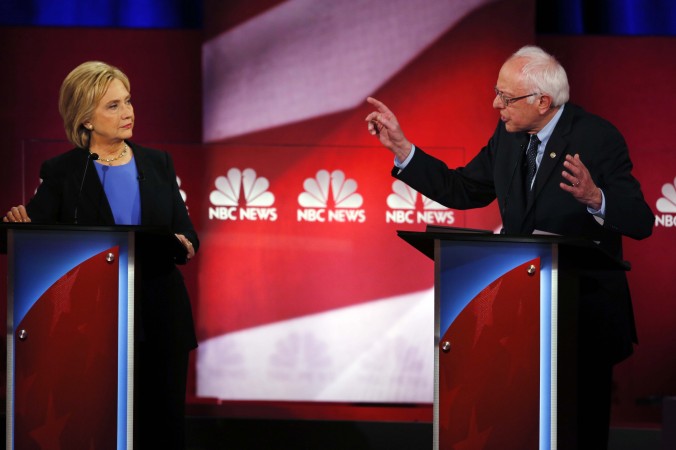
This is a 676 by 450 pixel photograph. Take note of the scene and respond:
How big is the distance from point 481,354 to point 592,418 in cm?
45

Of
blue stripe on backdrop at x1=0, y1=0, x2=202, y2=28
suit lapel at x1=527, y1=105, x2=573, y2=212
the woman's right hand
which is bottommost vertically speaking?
the woman's right hand

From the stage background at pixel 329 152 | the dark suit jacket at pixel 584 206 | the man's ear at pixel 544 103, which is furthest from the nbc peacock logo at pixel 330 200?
the man's ear at pixel 544 103

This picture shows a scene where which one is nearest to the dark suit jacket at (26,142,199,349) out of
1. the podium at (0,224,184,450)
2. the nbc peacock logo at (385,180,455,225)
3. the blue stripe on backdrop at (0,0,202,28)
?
the podium at (0,224,184,450)

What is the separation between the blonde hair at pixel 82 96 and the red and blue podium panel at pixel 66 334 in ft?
2.17

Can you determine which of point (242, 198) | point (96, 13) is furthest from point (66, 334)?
point (96, 13)

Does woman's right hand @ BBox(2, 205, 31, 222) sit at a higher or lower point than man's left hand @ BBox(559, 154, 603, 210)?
lower

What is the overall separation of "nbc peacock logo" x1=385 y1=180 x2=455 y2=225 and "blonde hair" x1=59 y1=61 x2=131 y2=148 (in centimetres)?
173

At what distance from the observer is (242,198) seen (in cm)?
434

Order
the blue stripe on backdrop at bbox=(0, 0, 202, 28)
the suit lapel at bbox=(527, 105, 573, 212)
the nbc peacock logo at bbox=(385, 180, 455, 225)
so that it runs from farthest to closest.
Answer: the blue stripe on backdrop at bbox=(0, 0, 202, 28), the nbc peacock logo at bbox=(385, 180, 455, 225), the suit lapel at bbox=(527, 105, 573, 212)

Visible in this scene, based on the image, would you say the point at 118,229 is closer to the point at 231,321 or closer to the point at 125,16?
the point at 231,321

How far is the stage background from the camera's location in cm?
432

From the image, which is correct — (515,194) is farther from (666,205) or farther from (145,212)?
(666,205)

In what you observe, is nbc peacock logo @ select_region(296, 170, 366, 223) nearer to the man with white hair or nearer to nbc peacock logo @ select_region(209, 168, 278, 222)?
nbc peacock logo @ select_region(209, 168, 278, 222)

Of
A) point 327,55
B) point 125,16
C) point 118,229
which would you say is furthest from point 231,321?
point 118,229
